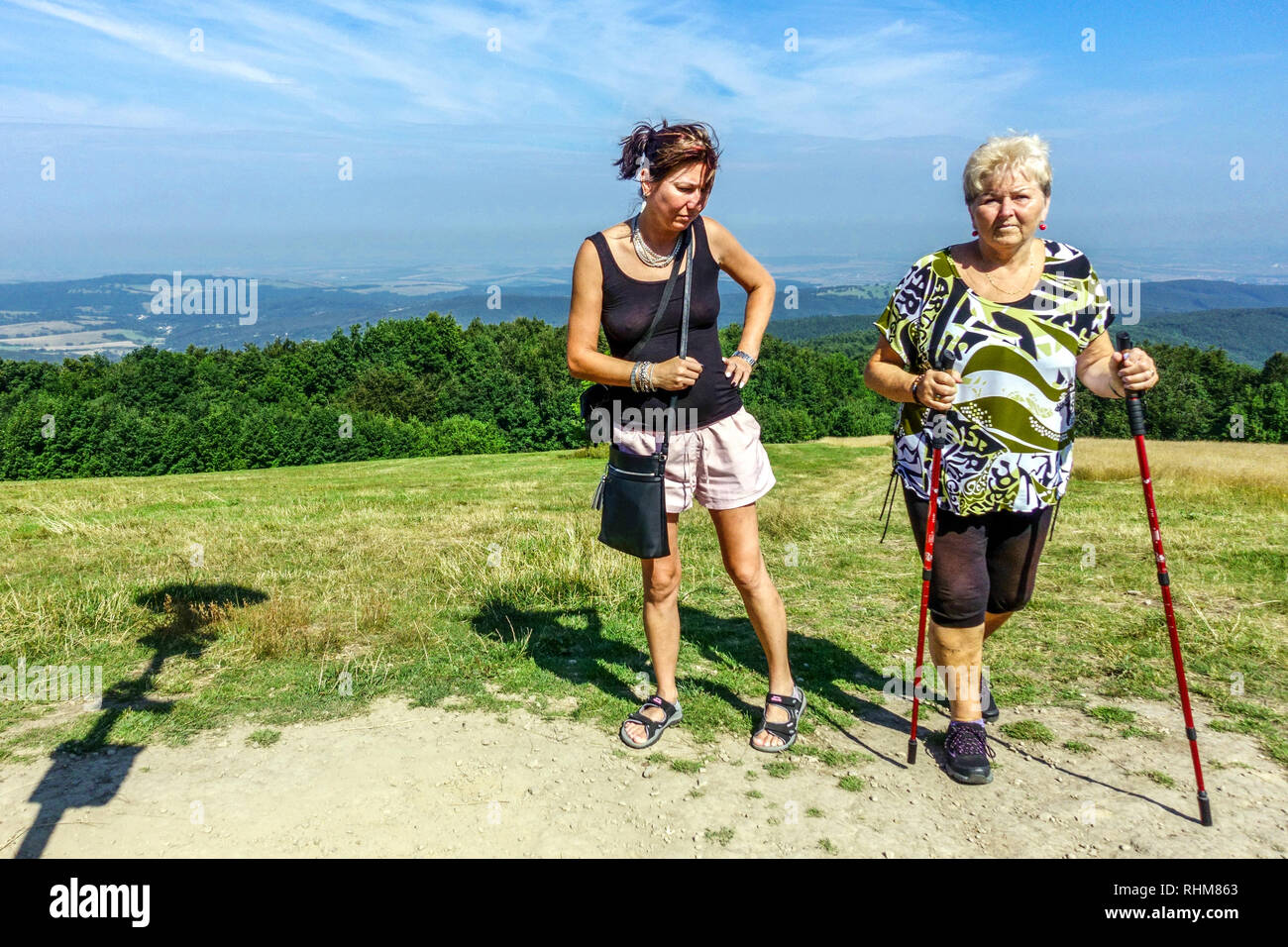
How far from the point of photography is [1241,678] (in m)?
4.50

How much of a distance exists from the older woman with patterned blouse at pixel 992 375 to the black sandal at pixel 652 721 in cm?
119

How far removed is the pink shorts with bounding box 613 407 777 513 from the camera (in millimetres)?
3752

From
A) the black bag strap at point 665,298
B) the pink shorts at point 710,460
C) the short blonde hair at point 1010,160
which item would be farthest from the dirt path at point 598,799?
the short blonde hair at point 1010,160

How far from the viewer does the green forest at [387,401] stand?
191ft

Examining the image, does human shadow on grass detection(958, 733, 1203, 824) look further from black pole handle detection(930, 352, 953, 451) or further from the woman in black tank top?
black pole handle detection(930, 352, 953, 451)

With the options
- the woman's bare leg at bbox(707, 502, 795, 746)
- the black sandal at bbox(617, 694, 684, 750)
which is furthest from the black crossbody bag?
the black sandal at bbox(617, 694, 684, 750)

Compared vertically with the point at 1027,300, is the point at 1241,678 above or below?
below

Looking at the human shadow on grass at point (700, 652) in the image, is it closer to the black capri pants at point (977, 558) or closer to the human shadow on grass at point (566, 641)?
the human shadow on grass at point (566, 641)

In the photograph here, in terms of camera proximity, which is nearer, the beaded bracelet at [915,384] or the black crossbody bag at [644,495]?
the beaded bracelet at [915,384]

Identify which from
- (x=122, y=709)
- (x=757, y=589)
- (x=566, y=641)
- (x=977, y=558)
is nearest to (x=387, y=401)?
(x=566, y=641)

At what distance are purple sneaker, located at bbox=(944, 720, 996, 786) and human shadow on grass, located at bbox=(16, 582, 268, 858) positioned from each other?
3.28 m
